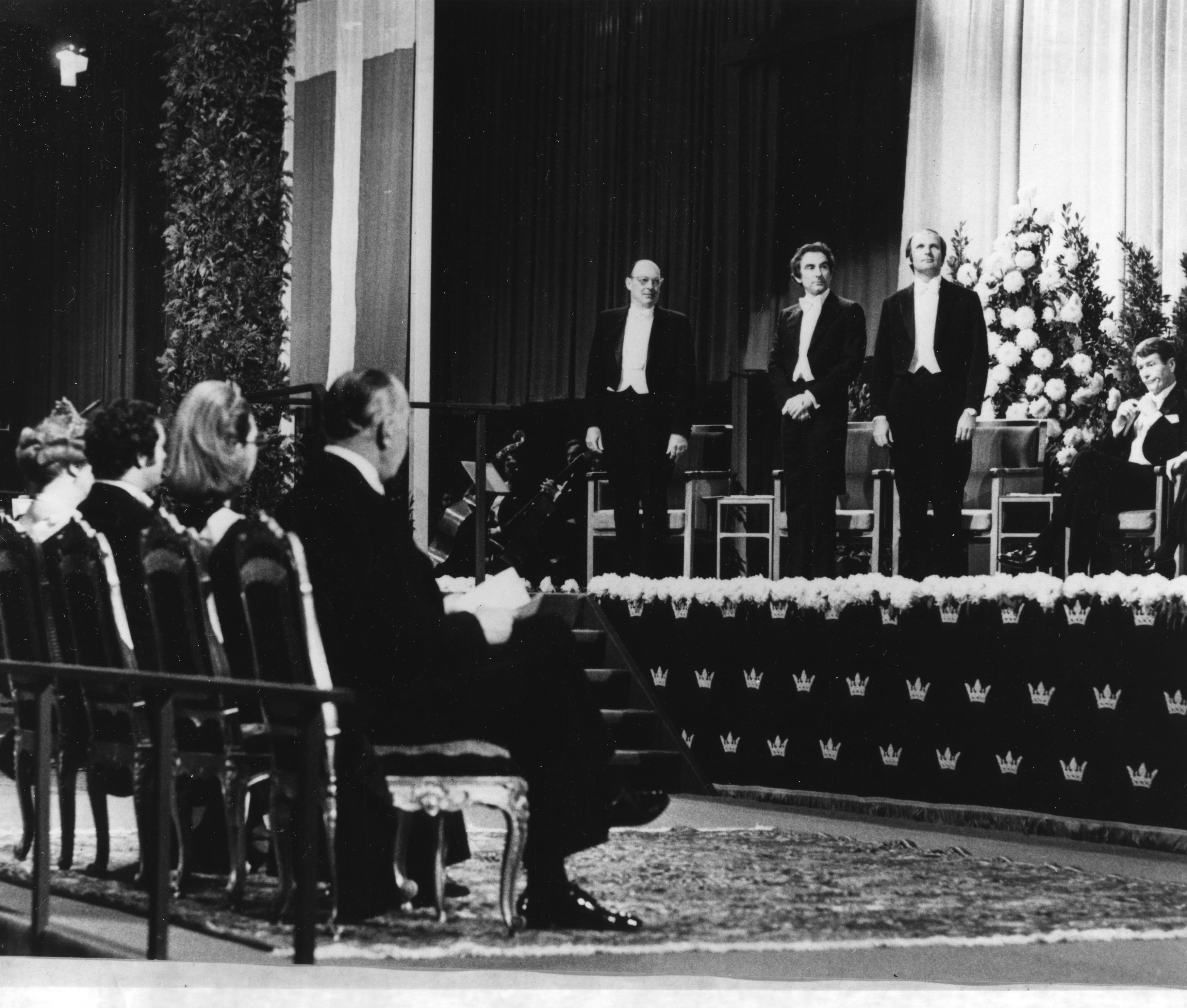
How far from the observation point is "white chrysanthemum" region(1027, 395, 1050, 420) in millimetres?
6441

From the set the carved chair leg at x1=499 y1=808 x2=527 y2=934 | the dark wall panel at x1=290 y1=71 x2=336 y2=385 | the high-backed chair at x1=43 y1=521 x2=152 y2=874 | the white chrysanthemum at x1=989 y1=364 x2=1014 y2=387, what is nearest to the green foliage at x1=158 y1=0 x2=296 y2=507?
the dark wall panel at x1=290 y1=71 x2=336 y2=385

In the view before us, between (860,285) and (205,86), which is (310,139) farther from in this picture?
(860,285)

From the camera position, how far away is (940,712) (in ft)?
14.4

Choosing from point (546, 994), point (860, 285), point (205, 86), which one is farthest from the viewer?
point (860, 285)

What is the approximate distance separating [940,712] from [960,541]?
2.89ft

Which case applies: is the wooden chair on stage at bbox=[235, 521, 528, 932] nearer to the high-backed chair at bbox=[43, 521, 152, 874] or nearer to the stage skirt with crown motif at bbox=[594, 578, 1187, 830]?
the high-backed chair at bbox=[43, 521, 152, 874]

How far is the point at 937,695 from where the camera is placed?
4.41m

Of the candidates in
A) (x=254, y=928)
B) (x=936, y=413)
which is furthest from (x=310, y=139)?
(x=254, y=928)

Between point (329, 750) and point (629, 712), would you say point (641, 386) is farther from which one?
point (329, 750)

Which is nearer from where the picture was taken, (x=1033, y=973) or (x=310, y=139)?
(x=1033, y=973)

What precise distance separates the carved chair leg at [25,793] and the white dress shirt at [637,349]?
2.39 metres

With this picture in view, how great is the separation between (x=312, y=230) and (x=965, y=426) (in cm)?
223

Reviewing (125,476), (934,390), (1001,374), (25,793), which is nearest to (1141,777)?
(934,390)

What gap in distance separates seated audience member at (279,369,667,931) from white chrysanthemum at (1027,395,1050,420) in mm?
3935
